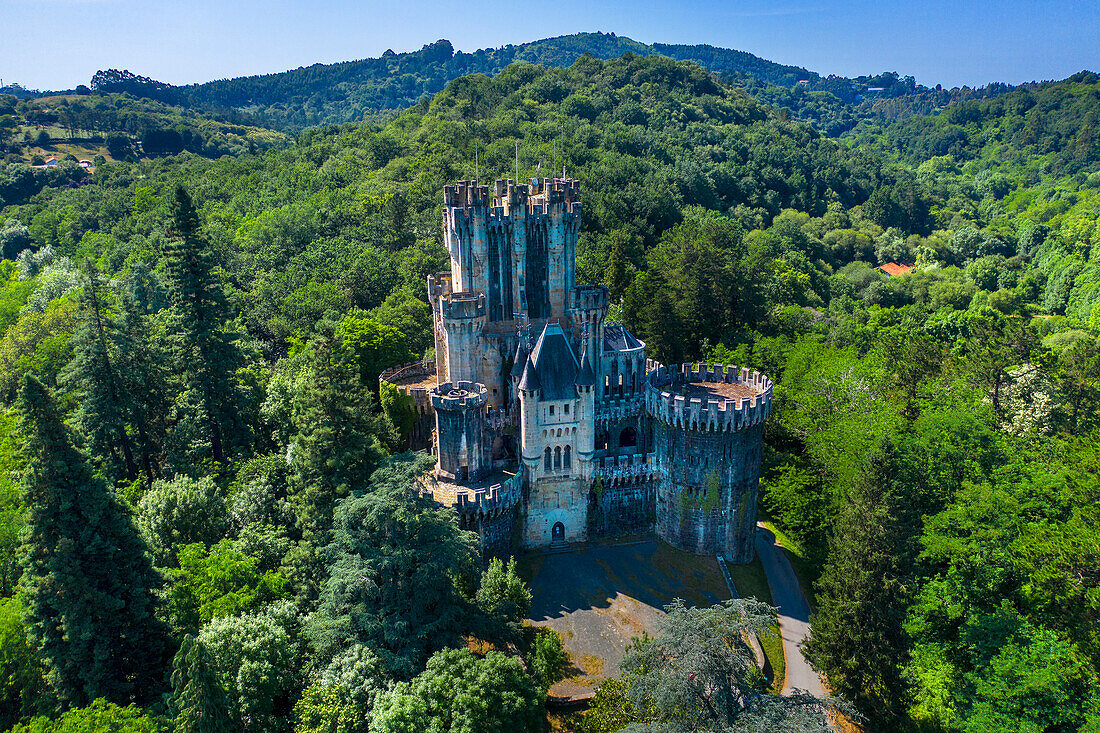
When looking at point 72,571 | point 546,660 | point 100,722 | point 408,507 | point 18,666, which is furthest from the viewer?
point 546,660

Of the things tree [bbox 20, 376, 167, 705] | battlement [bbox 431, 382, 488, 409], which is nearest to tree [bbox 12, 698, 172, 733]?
tree [bbox 20, 376, 167, 705]

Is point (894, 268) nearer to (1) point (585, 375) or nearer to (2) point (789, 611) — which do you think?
(2) point (789, 611)

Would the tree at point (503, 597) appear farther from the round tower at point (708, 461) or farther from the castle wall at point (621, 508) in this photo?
the round tower at point (708, 461)

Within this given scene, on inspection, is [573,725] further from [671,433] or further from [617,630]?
[671,433]

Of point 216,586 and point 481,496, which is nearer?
point 216,586

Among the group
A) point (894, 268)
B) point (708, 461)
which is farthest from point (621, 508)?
point (894, 268)

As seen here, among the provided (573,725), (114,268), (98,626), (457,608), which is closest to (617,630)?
(573,725)

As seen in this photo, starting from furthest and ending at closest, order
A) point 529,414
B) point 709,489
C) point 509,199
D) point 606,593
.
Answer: point 509,199, point 709,489, point 529,414, point 606,593
